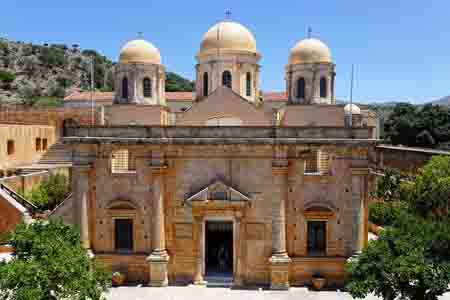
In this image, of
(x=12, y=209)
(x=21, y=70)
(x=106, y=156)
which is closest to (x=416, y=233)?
(x=106, y=156)

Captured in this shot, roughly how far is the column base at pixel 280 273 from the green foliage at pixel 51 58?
86194 millimetres

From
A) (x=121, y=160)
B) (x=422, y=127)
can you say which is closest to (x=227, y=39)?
(x=121, y=160)

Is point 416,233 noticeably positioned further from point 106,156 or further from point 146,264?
point 106,156

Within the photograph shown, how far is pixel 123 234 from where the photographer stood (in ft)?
55.5

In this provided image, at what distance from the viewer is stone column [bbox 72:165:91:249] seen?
54.0 feet

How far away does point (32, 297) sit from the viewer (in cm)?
909

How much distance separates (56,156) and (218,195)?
96.7 feet

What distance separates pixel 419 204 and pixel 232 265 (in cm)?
964

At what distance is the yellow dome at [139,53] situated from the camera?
2520cm

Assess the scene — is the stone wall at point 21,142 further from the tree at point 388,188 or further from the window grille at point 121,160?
the tree at point 388,188

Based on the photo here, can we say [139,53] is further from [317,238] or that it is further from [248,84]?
[317,238]

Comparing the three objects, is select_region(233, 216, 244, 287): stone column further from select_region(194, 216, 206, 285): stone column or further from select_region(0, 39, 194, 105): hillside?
select_region(0, 39, 194, 105): hillside

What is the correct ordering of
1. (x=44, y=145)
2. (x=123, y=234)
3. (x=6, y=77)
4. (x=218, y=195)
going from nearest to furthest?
(x=218, y=195) < (x=123, y=234) < (x=44, y=145) < (x=6, y=77)

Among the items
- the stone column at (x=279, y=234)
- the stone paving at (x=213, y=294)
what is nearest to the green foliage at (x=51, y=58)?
the stone paving at (x=213, y=294)
